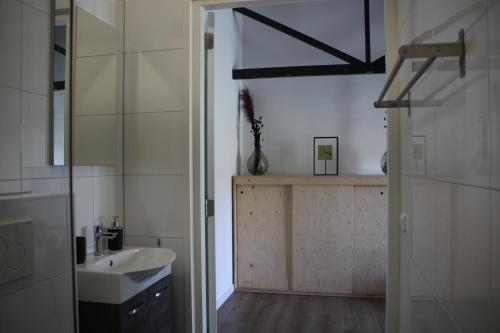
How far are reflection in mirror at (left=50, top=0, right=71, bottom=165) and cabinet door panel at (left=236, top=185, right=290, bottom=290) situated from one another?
2.38m

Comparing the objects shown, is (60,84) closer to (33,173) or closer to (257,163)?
(33,173)

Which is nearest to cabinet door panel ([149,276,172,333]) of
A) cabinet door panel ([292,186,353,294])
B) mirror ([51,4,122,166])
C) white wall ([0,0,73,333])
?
white wall ([0,0,73,333])

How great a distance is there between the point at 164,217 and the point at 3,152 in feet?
3.60

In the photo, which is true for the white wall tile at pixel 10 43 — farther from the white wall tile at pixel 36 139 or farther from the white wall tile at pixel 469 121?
the white wall tile at pixel 469 121

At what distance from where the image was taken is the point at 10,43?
35.8 inches

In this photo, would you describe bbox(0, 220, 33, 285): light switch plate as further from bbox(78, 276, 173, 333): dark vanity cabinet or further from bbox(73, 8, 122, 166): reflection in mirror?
bbox(73, 8, 122, 166): reflection in mirror

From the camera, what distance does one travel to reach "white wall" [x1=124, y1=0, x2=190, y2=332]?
6.22 ft

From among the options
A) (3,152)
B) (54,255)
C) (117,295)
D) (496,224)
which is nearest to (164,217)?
(117,295)

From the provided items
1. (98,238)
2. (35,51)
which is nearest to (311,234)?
(98,238)

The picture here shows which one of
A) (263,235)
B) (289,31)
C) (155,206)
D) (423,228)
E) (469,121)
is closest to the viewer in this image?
(469,121)

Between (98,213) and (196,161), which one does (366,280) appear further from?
(98,213)

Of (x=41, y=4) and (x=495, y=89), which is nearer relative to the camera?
(x=495, y=89)

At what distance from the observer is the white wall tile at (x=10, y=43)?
884mm

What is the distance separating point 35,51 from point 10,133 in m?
0.28
